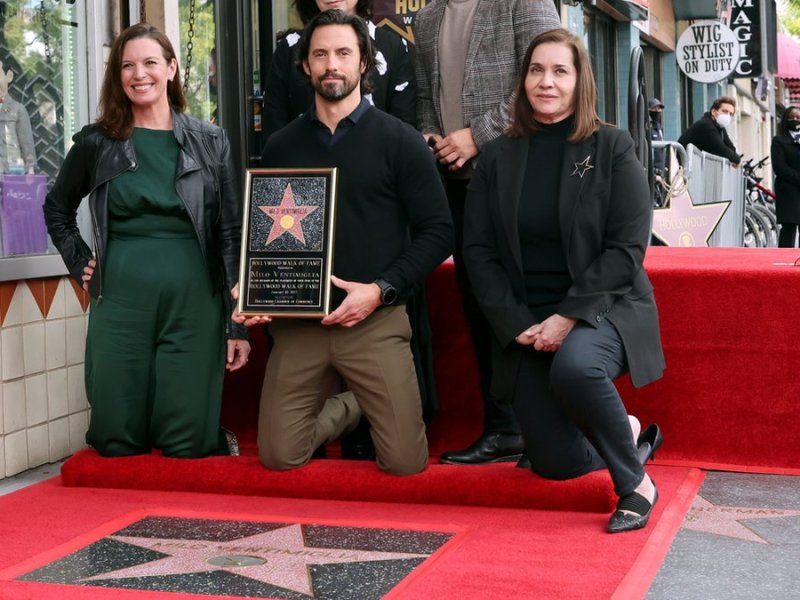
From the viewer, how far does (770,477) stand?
507cm

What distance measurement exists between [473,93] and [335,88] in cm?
61

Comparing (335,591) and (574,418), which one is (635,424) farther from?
(335,591)

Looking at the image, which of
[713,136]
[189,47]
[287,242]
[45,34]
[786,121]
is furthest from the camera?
[786,121]

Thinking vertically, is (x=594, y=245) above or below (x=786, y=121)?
below

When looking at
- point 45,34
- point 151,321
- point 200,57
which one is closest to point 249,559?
point 151,321

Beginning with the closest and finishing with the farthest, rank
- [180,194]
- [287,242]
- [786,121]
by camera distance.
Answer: [287,242], [180,194], [786,121]

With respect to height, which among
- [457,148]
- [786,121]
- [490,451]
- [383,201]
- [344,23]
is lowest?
[490,451]

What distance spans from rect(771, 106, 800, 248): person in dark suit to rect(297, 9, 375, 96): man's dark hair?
10065mm

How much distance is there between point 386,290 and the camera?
4.57 m

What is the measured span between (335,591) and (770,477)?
7.35 ft

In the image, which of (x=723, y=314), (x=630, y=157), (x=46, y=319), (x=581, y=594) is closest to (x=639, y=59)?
(x=723, y=314)

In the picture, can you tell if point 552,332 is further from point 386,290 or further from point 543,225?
point 386,290

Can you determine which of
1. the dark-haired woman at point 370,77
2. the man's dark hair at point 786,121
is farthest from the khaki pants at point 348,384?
the man's dark hair at point 786,121

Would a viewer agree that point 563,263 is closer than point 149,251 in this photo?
Yes
